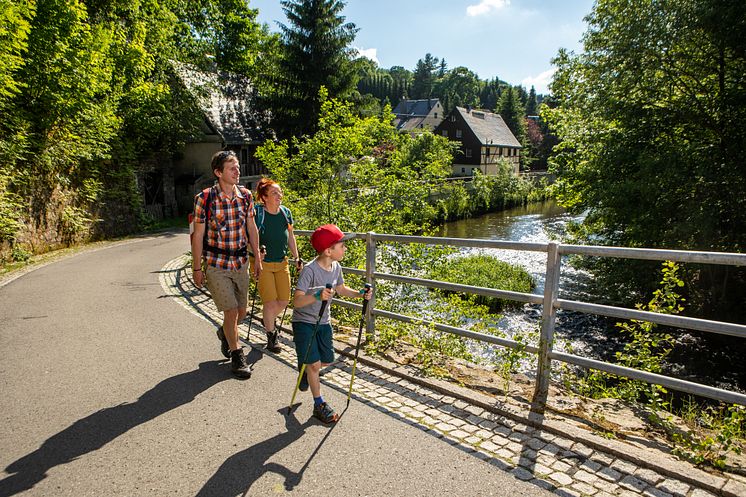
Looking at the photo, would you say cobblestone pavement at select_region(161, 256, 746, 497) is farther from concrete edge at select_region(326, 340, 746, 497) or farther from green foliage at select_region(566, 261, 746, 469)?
green foliage at select_region(566, 261, 746, 469)

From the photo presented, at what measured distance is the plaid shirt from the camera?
4.56 meters

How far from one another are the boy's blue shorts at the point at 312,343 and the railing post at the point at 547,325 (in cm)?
182

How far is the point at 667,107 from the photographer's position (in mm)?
13336

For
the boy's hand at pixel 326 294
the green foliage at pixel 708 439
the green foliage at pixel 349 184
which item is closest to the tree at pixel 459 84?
the green foliage at pixel 349 184

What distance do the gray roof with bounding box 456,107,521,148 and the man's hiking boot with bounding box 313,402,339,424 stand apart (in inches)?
2307

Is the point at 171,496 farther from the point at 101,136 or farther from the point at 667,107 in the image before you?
the point at 101,136

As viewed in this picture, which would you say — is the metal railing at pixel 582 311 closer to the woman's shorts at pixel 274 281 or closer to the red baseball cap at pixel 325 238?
the woman's shorts at pixel 274 281

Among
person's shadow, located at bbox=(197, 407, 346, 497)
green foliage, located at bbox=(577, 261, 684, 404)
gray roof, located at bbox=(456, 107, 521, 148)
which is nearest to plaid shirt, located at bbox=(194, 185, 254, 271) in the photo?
person's shadow, located at bbox=(197, 407, 346, 497)

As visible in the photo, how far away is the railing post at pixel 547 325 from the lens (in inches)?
155

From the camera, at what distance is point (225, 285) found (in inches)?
184

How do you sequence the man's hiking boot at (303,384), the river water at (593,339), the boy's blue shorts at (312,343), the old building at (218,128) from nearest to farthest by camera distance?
the boy's blue shorts at (312,343)
the man's hiking boot at (303,384)
the river water at (593,339)
the old building at (218,128)

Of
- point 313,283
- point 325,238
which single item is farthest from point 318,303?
point 325,238

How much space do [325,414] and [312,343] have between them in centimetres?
58

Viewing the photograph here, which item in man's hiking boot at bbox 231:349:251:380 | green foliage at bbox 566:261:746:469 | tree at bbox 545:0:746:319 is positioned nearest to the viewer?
green foliage at bbox 566:261:746:469
